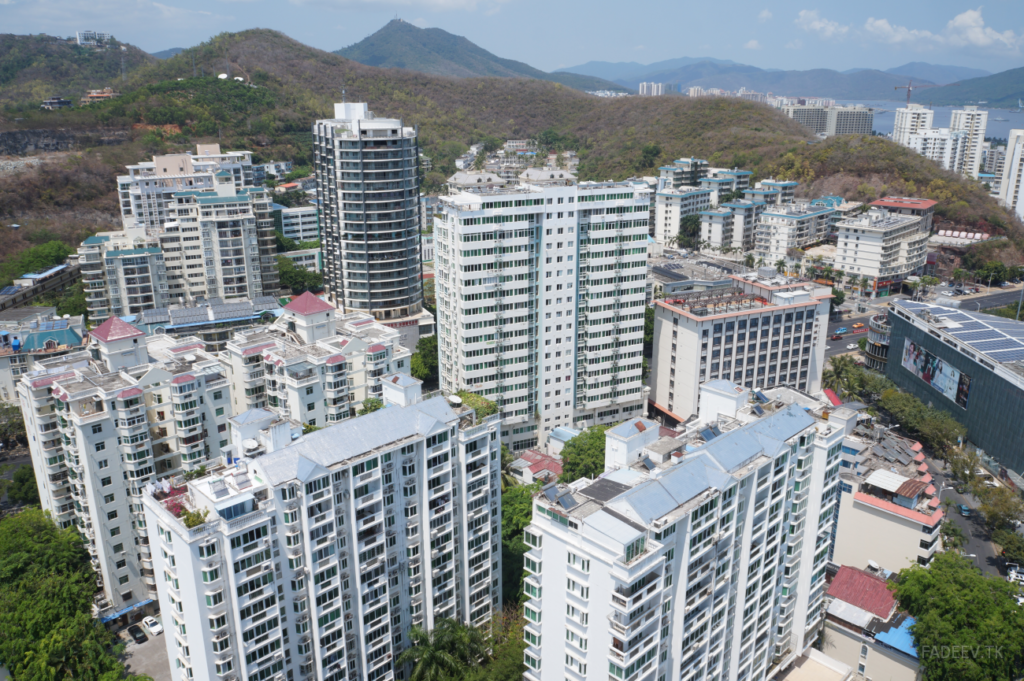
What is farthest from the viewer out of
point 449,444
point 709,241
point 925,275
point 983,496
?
point 709,241

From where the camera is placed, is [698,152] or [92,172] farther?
[698,152]

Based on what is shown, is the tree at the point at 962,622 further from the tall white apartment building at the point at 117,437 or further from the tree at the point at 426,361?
the tree at the point at 426,361

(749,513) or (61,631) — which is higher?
(749,513)

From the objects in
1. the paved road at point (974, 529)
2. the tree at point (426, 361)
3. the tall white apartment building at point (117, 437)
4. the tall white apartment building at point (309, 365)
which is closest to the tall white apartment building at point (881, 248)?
the paved road at point (974, 529)

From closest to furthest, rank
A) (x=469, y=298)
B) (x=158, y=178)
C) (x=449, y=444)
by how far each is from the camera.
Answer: (x=449, y=444)
(x=469, y=298)
(x=158, y=178)

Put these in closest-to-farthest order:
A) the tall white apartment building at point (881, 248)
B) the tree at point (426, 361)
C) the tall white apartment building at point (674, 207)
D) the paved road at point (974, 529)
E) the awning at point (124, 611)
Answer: the awning at point (124, 611) < the paved road at point (974, 529) < the tree at point (426, 361) < the tall white apartment building at point (881, 248) < the tall white apartment building at point (674, 207)

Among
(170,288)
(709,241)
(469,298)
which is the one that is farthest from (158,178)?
(709,241)

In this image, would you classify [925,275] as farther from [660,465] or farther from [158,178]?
[158,178]

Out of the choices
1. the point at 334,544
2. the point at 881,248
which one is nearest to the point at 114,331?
the point at 334,544
